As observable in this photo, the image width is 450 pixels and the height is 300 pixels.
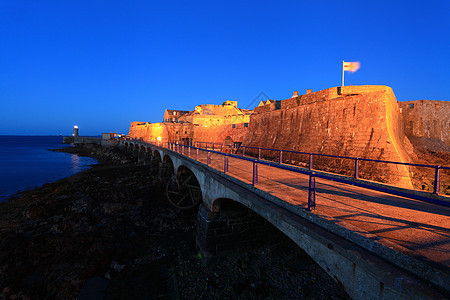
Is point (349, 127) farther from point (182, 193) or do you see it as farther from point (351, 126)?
point (182, 193)

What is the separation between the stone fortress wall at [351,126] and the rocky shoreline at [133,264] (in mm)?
6289

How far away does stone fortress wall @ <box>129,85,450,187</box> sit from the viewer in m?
10.3

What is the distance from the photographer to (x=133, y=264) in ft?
29.7

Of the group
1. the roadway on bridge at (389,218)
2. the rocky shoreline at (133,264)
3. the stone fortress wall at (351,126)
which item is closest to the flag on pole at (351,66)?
the stone fortress wall at (351,126)

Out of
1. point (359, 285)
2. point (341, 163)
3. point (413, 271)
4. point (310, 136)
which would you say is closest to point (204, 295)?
point (359, 285)

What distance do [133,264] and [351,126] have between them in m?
13.8

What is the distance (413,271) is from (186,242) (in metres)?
10.2

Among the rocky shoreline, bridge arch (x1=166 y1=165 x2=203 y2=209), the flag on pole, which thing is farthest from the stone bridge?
the flag on pole

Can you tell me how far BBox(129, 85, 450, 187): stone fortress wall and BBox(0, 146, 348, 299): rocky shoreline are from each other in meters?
6.29

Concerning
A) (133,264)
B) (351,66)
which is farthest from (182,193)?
(351,66)

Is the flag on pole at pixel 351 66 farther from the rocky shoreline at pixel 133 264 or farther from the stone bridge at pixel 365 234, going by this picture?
the rocky shoreline at pixel 133 264

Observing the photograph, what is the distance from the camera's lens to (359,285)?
2934mm

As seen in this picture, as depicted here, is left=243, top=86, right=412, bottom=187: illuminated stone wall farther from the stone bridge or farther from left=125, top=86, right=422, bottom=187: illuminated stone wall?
the stone bridge

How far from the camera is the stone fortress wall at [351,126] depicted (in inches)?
406
